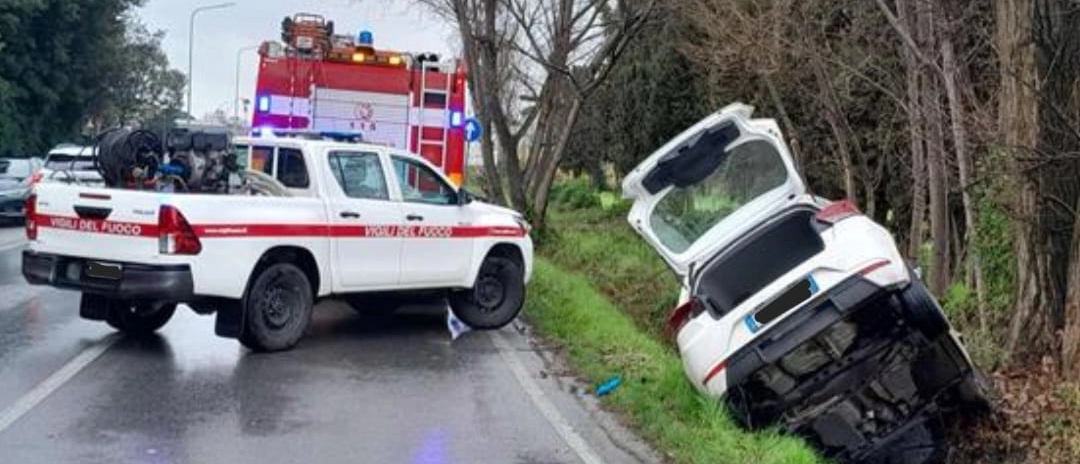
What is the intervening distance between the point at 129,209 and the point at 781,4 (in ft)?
27.7

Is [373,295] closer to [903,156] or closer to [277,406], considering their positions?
[277,406]

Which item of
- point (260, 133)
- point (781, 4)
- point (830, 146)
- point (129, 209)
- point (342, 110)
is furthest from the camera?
point (830, 146)

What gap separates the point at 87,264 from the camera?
9531 mm

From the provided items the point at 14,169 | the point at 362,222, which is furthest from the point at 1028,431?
the point at 14,169

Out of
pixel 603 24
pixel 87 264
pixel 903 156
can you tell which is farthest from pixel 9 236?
pixel 903 156

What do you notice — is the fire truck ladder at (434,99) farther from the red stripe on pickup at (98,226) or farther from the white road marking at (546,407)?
the red stripe on pickup at (98,226)

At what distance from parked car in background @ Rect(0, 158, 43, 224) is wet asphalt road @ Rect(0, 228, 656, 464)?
15.1 meters

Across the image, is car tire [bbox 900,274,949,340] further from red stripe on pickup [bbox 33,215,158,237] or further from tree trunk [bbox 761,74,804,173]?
tree trunk [bbox 761,74,804,173]

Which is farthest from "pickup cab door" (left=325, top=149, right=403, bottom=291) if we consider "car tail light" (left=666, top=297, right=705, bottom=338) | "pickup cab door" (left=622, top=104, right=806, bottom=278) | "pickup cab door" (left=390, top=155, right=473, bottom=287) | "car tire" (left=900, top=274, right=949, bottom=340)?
"car tire" (left=900, top=274, right=949, bottom=340)

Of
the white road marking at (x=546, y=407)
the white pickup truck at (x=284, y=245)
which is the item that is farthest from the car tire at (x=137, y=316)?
the white road marking at (x=546, y=407)

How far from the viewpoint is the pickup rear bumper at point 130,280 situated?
9.16m

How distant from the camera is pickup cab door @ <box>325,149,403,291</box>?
10602 mm

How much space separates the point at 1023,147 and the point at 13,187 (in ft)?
73.6

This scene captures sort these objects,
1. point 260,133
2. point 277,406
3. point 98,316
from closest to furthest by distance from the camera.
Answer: point 277,406 < point 98,316 < point 260,133
